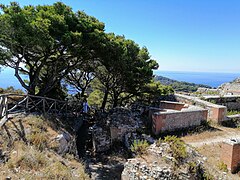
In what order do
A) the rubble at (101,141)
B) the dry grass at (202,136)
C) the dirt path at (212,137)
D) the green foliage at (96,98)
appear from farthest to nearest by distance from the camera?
the green foliage at (96,98), the rubble at (101,141), the dry grass at (202,136), the dirt path at (212,137)

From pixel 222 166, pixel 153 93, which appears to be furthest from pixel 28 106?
pixel 153 93

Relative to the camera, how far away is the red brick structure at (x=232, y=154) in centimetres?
744

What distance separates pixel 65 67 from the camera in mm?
13195

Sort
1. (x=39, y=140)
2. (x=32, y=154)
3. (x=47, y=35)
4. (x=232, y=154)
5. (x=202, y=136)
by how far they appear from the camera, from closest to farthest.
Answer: (x=32, y=154), (x=39, y=140), (x=232, y=154), (x=47, y=35), (x=202, y=136)

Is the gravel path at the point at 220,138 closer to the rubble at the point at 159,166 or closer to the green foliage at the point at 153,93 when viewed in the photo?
the rubble at the point at 159,166

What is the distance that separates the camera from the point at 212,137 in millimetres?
10273

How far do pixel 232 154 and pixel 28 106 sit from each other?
31.0 feet

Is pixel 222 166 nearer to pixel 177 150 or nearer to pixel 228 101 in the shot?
pixel 177 150

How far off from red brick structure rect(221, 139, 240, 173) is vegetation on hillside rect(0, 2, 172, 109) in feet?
25.3

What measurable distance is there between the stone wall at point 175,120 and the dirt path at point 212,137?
2.87 feet

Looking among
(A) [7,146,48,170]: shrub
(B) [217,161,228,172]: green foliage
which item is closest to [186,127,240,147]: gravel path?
(B) [217,161,228,172]: green foliage

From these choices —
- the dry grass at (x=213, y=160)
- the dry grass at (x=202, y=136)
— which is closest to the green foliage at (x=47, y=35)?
the dry grass at (x=202, y=136)

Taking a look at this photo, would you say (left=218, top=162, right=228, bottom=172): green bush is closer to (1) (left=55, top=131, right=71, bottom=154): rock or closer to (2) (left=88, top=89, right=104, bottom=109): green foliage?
(1) (left=55, top=131, right=71, bottom=154): rock

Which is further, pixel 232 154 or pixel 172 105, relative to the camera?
pixel 172 105
